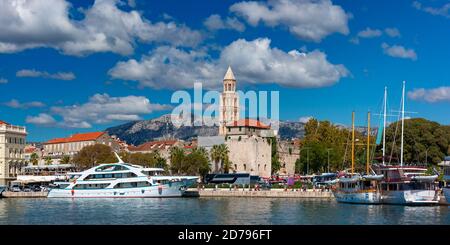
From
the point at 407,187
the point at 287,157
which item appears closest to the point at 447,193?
the point at 407,187

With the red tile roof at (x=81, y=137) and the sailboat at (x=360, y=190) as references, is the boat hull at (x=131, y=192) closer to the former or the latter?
the sailboat at (x=360, y=190)

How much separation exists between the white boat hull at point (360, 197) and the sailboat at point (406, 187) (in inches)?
25.0

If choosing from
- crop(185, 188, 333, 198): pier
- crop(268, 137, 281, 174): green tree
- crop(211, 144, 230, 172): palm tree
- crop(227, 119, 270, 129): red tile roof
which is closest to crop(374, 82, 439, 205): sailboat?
crop(185, 188, 333, 198): pier

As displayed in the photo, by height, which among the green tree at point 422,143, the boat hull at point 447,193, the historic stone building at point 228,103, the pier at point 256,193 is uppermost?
the historic stone building at point 228,103

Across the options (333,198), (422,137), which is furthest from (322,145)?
(333,198)

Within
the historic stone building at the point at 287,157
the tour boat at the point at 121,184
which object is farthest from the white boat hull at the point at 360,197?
the historic stone building at the point at 287,157

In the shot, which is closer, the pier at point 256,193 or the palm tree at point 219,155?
the pier at point 256,193

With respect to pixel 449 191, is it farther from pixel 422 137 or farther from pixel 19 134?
pixel 19 134

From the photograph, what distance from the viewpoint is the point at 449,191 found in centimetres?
5381

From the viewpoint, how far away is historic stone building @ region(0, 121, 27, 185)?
101 meters

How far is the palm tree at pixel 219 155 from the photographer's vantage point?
103438 mm

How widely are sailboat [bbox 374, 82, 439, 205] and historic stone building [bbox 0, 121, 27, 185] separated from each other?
63778 mm
